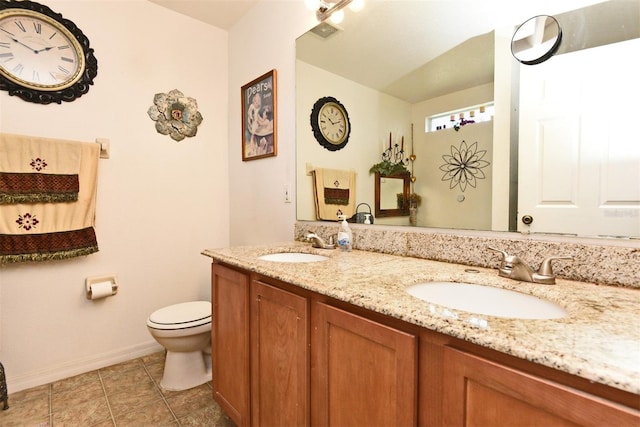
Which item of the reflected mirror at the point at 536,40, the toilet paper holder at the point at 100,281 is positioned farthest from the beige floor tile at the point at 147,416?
the reflected mirror at the point at 536,40

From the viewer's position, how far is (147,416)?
62.0 inches

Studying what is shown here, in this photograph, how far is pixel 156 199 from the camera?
2.26 metres

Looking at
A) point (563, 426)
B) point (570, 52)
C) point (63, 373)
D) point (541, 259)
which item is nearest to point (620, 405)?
point (563, 426)

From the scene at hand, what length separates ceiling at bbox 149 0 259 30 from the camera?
2.20 m

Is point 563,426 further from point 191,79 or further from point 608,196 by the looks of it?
point 191,79

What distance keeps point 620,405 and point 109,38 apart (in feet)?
9.19

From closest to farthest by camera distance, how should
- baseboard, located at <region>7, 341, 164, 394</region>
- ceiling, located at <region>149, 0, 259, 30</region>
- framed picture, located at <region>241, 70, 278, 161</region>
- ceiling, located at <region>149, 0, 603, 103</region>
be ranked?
ceiling, located at <region>149, 0, 603, 103</region> < baseboard, located at <region>7, 341, 164, 394</region> < framed picture, located at <region>241, 70, 278, 161</region> < ceiling, located at <region>149, 0, 259, 30</region>

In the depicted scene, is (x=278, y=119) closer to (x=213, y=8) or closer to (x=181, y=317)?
(x=213, y=8)

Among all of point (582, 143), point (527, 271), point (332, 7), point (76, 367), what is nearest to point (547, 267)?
point (527, 271)

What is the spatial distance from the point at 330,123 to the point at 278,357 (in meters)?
1.25

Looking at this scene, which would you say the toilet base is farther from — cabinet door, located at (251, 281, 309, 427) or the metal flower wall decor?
the metal flower wall decor

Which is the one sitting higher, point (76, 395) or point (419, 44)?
point (419, 44)

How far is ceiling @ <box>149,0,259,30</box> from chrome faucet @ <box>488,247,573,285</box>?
2.33 metres

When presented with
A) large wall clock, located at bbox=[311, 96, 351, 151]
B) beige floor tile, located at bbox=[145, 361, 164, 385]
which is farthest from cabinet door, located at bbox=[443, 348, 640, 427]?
beige floor tile, located at bbox=[145, 361, 164, 385]
